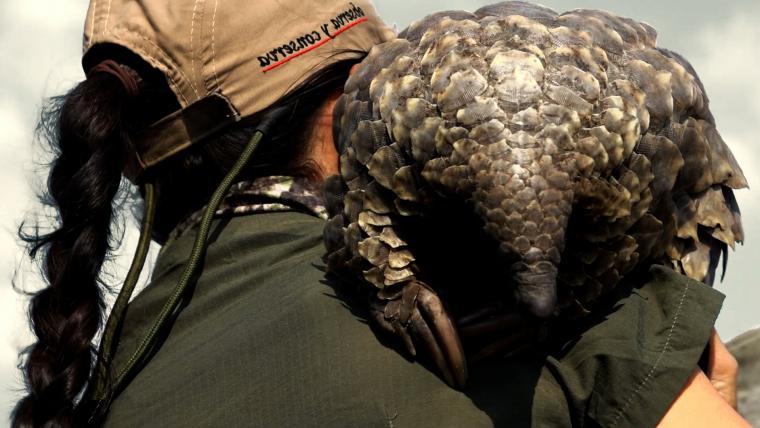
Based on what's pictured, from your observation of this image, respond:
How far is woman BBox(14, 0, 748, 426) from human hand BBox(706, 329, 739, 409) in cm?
13

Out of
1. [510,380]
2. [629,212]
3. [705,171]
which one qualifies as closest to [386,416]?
[510,380]

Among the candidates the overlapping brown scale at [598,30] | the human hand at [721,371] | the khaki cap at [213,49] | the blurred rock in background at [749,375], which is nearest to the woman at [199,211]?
the khaki cap at [213,49]

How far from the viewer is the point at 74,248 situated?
2275 millimetres

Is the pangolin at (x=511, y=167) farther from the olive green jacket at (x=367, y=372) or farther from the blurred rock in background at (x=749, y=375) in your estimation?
the blurred rock in background at (x=749, y=375)

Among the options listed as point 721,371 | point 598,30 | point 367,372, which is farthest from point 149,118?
point 721,371

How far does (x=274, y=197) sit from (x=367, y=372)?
443mm

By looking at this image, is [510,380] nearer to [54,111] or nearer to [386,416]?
[386,416]

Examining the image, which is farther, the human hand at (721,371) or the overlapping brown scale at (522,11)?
the human hand at (721,371)

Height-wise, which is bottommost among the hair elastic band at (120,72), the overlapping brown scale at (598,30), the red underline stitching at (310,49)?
the overlapping brown scale at (598,30)

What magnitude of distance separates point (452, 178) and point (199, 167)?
2.40 feet

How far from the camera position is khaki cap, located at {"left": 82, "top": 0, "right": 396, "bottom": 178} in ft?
7.58

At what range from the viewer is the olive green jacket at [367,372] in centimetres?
194

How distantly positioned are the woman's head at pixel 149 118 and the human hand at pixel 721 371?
705mm

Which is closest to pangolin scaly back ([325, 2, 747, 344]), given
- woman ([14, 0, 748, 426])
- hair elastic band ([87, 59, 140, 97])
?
woman ([14, 0, 748, 426])
